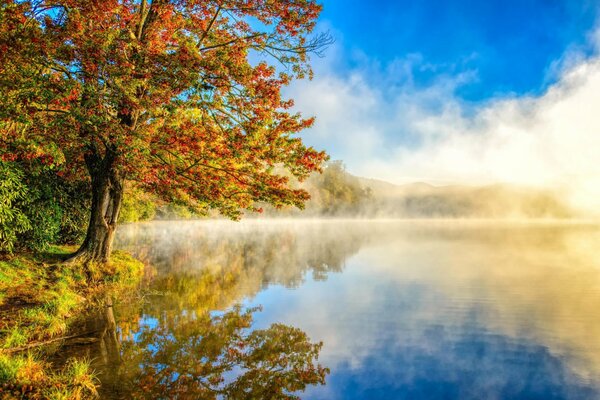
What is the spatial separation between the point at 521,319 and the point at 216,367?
29.9ft

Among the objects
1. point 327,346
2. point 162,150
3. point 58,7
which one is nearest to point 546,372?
point 327,346

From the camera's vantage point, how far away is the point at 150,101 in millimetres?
9820

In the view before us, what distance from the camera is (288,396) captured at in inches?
234

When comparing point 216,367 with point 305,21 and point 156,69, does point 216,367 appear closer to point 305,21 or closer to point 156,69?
point 156,69

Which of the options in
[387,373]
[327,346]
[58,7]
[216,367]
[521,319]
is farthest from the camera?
[521,319]

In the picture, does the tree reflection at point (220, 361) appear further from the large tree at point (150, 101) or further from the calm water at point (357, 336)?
the large tree at point (150, 101)

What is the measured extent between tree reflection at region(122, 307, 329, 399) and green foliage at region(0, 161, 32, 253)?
5.50 m

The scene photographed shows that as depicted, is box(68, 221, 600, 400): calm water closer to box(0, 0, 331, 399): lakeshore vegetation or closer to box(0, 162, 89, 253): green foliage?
box(0, 0, 331, 399): lakeshore vegetation

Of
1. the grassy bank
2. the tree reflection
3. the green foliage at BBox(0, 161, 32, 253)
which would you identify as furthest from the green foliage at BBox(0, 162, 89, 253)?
the tree reflection

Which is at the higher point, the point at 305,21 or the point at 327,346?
the point at 305,21

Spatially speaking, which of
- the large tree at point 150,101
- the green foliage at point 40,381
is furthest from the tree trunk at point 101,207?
the green foliage at point 40,381

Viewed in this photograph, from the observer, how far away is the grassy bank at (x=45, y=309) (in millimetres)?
5184

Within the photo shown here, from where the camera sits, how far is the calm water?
6.48 meters

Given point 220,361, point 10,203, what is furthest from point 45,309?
point 220,361
